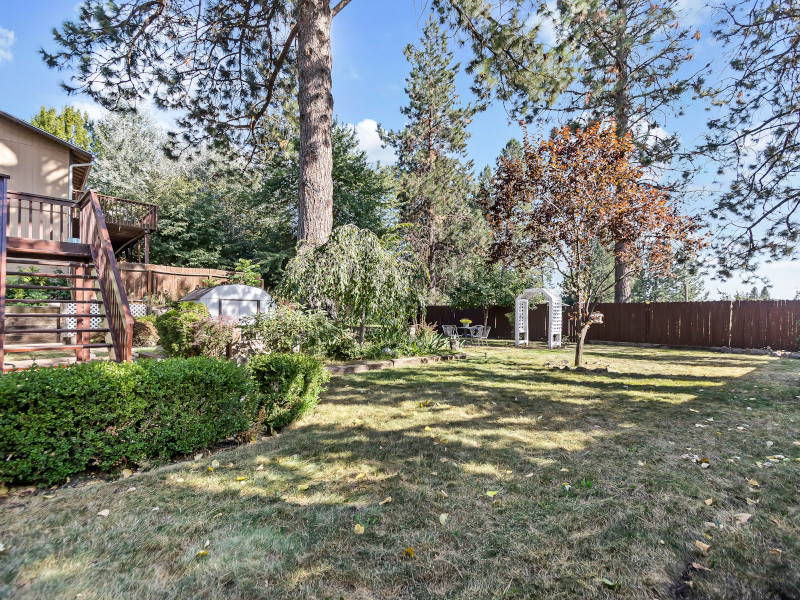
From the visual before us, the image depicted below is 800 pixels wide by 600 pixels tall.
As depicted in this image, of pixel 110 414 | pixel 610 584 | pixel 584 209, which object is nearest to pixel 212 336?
pixel 110 414

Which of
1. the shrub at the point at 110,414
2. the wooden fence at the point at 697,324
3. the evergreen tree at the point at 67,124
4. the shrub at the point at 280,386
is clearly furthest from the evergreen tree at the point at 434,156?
the evergreen tree at the point at 67,124

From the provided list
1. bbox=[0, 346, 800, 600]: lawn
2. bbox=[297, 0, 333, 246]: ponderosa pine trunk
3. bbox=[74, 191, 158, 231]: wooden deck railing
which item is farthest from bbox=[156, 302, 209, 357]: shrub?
bbox=[74, 191, 158, 231]: wooden deck railing

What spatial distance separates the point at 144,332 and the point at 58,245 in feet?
21.3

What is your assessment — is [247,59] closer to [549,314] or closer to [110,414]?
[110,414]

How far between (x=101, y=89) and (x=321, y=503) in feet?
33.0

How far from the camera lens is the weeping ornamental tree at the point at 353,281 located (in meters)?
7.71

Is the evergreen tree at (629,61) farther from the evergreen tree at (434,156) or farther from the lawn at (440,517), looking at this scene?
the evergreen tree at (434,156)

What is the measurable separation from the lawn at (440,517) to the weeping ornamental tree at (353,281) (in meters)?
4.01

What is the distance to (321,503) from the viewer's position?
249cm

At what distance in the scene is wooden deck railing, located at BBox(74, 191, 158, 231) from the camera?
570 inches

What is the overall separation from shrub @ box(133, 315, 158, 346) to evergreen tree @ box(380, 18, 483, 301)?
43.3 feet

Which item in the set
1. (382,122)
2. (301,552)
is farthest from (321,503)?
(382,122)

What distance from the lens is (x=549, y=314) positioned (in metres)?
13.8

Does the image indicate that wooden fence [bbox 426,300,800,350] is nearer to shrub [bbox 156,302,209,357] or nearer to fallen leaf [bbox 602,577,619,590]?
shrub [bbox 156,302,209,357]
